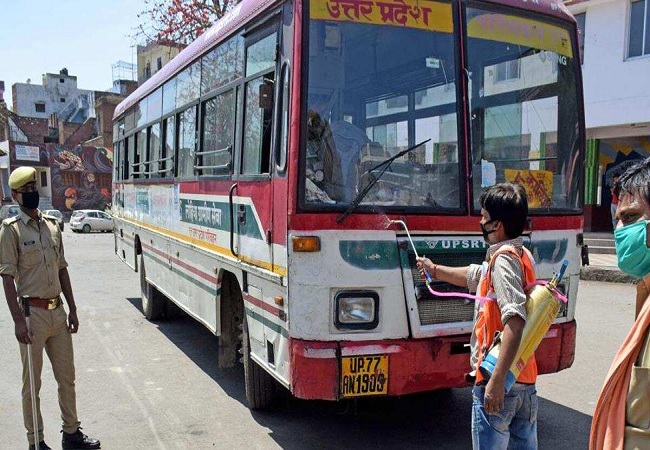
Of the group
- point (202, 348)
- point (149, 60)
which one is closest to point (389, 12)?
point (202, 348)

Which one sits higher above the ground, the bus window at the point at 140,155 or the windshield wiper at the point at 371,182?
the bus window at the point at 140,155

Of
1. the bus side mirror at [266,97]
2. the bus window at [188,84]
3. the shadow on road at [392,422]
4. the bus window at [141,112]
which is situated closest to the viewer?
the bus side mirror at [266,97]

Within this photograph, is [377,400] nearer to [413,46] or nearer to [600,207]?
[413,46]

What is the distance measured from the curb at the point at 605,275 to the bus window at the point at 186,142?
31.5 feet

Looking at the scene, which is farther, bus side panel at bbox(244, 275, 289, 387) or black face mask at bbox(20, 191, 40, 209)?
black face mask at bbox(20, 191, 40, 209)

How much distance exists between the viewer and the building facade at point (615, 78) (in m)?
14.6

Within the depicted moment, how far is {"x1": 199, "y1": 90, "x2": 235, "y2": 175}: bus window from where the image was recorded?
4977 mm

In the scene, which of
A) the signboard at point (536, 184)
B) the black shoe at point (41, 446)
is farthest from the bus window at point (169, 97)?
the signboard at point (536, 184)

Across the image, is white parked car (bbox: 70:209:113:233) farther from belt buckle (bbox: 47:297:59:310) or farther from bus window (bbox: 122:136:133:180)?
belt buckle (bbox: 47:297:59:310)

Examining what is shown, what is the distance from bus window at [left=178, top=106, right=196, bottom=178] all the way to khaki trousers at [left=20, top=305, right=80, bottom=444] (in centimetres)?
231

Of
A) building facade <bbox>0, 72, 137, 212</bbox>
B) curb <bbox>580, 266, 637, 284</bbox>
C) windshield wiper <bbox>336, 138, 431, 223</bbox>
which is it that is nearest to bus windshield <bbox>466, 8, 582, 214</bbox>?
windshield wiper <bbox>336, 138, 431, 223</bbox>

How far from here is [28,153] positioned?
140 ft

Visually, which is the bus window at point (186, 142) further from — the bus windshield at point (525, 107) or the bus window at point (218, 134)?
the bus windshield at point (525, 107)

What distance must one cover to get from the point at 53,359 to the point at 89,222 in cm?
3021
